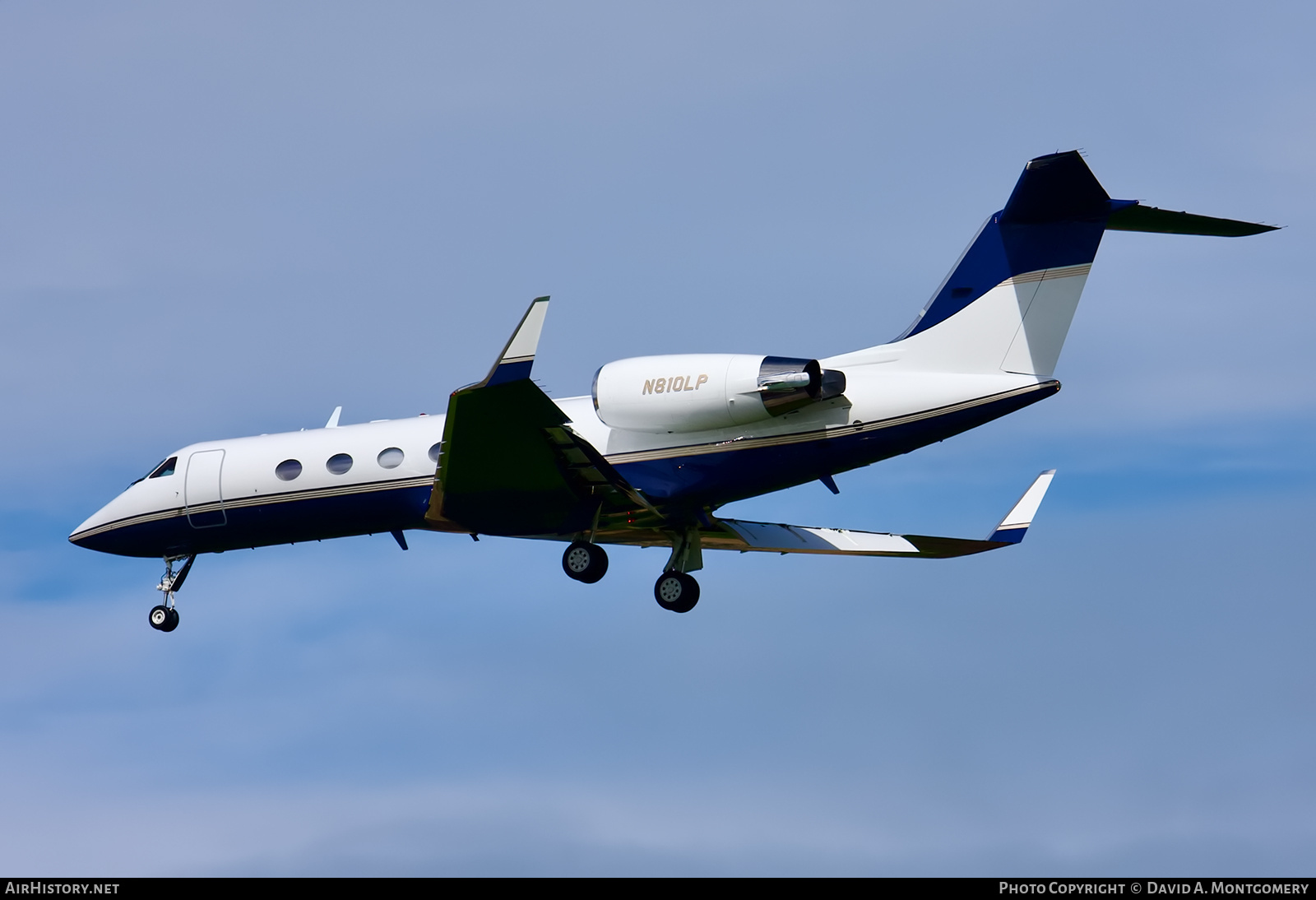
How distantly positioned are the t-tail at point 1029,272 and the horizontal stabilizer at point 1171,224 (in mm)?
14

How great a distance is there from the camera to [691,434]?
21344mm

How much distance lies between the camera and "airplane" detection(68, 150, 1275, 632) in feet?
64.8

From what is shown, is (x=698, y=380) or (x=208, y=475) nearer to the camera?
(x=698, y=380)

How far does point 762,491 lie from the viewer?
21.6 metres

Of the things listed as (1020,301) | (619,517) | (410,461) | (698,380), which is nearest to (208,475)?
(410,461)

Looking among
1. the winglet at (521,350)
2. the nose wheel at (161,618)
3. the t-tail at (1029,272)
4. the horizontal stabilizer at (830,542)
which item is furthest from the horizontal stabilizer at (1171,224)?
the nose wheel at (161,618)

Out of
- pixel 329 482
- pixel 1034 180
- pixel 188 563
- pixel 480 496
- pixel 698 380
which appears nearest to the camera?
pixel 1034 180

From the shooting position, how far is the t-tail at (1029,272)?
752 inches

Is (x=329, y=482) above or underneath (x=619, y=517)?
above

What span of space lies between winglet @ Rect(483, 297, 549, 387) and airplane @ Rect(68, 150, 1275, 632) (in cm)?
2

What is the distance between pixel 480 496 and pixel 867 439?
5.70 metres

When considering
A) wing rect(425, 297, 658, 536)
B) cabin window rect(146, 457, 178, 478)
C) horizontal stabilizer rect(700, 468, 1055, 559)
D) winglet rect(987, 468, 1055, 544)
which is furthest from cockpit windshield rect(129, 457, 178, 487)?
winglet rect(987, 468, 1055, 544)

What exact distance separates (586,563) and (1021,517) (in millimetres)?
6845
